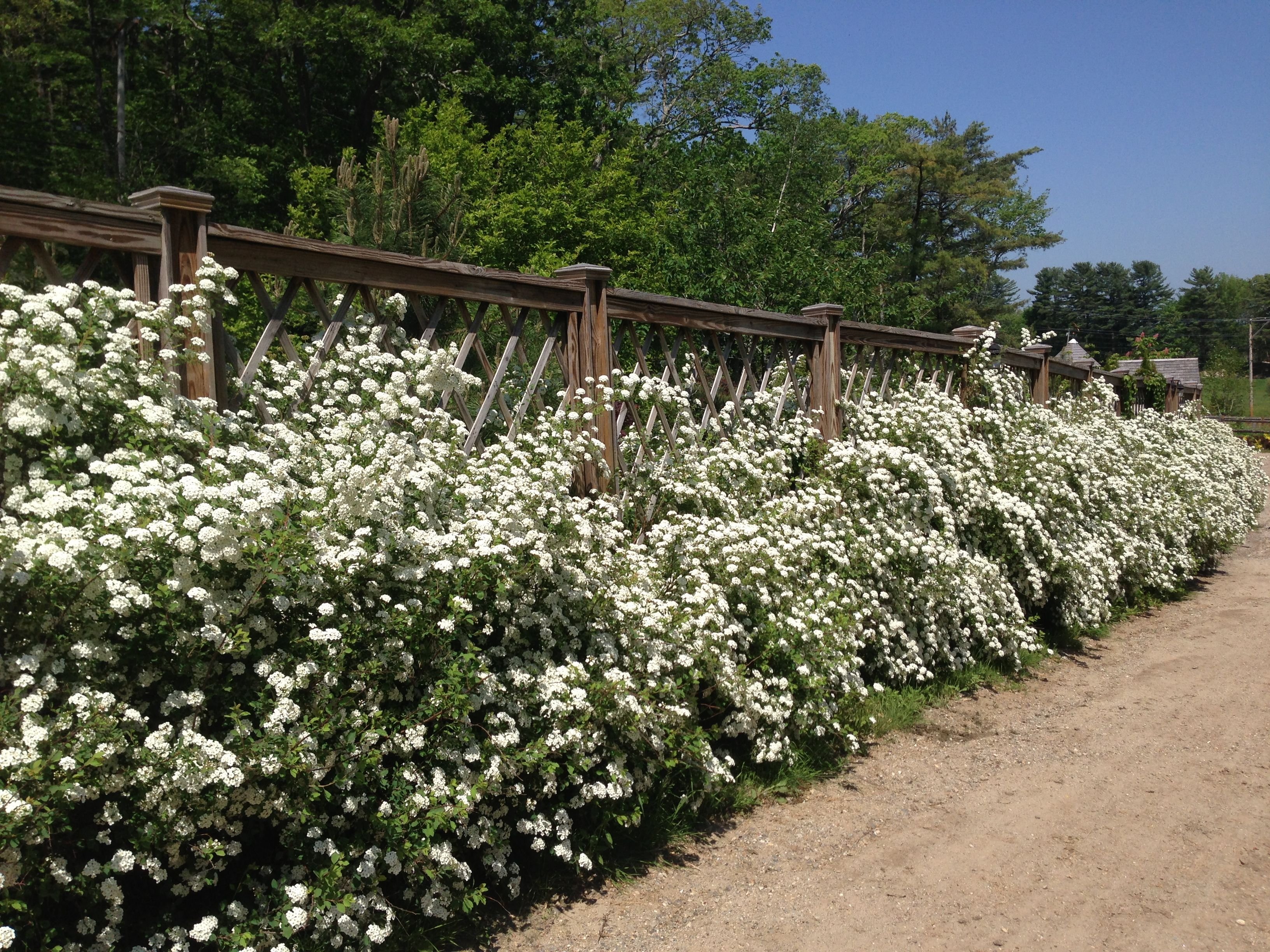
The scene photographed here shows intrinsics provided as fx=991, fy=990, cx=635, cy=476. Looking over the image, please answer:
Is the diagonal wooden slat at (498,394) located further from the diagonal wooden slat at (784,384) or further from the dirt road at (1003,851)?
the diagonal wooden slat at (784,384)

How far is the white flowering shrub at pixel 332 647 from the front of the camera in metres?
2.54

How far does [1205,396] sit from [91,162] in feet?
145

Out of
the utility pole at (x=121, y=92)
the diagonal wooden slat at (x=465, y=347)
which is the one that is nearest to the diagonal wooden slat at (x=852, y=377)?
the diagonal wooden slat at (x=465, y=347)

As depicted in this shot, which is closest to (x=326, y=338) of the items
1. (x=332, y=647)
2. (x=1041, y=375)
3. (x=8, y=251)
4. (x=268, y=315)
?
(x=268, y=315)

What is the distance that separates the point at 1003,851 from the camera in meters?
4.04

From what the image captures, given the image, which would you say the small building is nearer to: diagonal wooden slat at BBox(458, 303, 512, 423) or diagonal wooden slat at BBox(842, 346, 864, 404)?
diagonal wooden slat at BBox(842, 346, 864, 404)

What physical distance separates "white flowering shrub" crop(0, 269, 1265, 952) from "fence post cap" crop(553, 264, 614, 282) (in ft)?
2.09

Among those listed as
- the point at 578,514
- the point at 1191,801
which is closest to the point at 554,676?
the point at 578,514

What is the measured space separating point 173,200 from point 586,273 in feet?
7.54

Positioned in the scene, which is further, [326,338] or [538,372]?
[538,372]

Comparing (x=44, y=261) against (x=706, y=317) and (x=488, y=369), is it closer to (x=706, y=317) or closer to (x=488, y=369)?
(x=488, y=369)

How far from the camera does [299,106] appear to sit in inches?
963

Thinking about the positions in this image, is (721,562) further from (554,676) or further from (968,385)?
(968,385)

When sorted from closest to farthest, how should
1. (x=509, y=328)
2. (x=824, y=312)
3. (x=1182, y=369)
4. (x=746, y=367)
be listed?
(x=509, y=328) < (x=746, y=367) < (x=824, y=312) < (x=1182, y=369)
